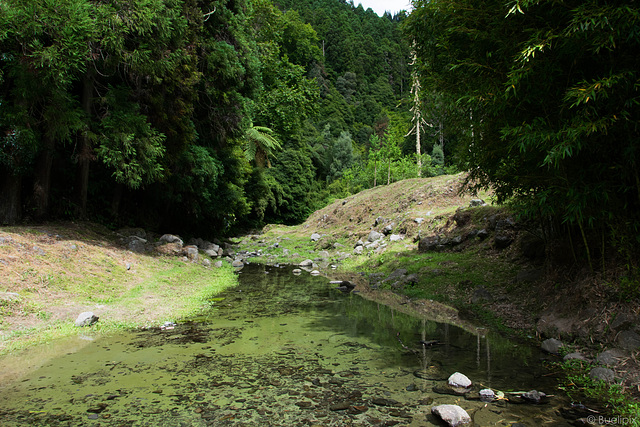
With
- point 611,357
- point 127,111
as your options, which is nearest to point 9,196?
point 127,111

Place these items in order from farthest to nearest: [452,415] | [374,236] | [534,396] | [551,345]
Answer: [374,236], [551,345], [534,396], [452,415]

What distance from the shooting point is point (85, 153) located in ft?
37.0

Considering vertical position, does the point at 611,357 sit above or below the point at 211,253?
below

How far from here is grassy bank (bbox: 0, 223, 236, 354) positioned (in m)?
6.45

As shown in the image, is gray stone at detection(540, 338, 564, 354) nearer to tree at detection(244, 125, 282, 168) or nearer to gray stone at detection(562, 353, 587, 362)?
gray stone at detection(562, 353, 587, 362)

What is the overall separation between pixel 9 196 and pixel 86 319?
664cm

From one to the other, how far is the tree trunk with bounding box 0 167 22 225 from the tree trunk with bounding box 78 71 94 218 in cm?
175

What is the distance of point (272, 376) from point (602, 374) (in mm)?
3845

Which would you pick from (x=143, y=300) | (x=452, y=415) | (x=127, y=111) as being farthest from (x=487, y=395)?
(x=127, y=111)

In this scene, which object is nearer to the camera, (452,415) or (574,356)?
(452,415)

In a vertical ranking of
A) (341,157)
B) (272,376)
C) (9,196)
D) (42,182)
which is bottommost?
(272,376)

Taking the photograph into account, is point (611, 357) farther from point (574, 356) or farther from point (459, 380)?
point (459, 380)

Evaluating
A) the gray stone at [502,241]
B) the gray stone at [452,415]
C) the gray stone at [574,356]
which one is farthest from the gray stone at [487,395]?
the gray stone at [502,241]

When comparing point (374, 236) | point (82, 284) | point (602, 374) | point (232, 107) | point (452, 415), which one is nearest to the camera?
point (452, 415)
